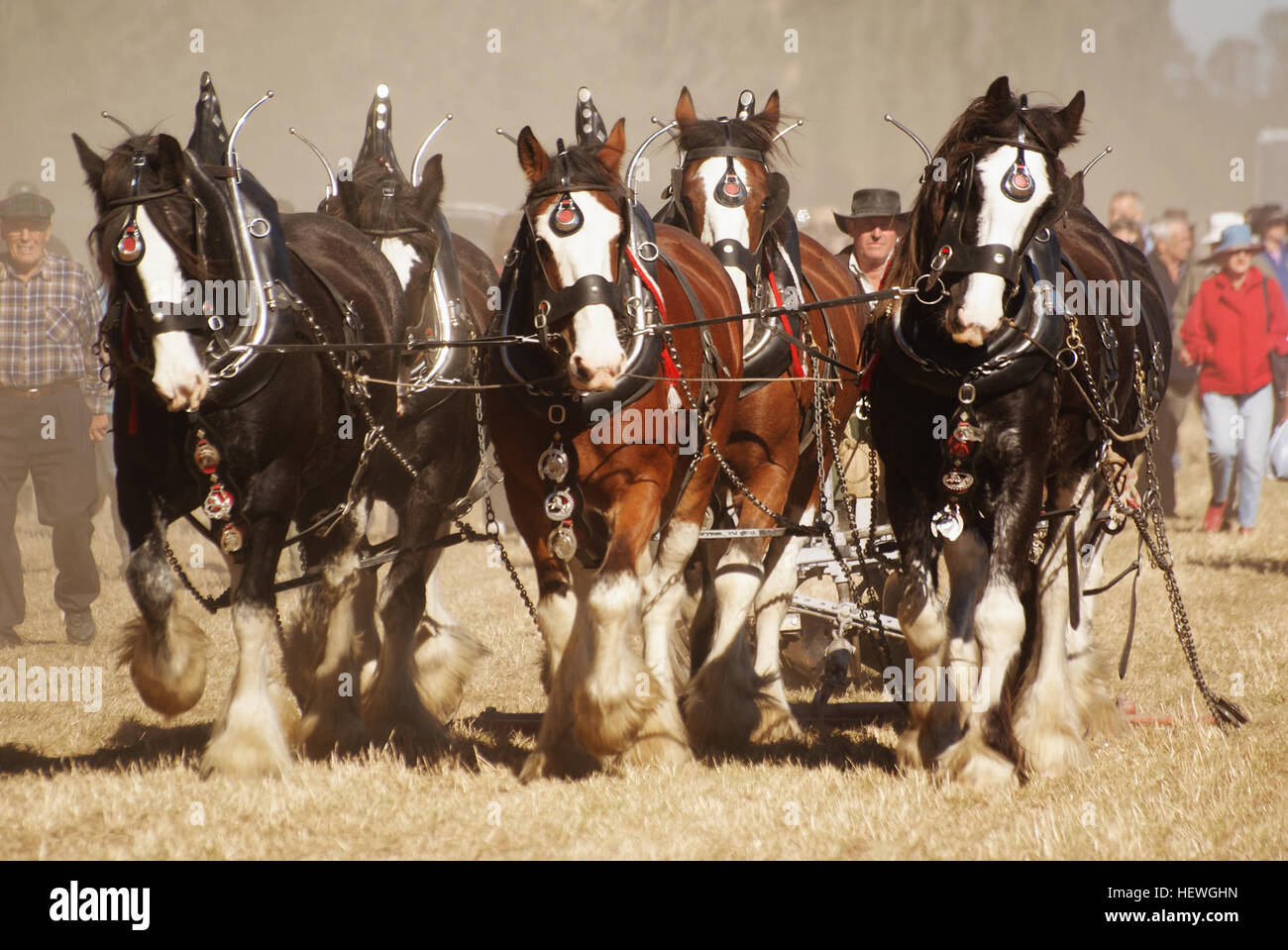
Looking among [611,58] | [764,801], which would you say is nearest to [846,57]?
[611,58]

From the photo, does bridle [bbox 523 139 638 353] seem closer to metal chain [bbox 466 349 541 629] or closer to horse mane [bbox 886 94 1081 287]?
metal chain [bbox 466 349 541 629]

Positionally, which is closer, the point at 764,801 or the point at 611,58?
the point at 764,801

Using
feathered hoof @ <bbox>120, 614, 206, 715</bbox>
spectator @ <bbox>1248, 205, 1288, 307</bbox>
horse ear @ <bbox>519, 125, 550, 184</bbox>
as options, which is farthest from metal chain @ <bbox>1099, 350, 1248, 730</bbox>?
spectator @ <bbox>1248, 205, 1288, 307</bbox>

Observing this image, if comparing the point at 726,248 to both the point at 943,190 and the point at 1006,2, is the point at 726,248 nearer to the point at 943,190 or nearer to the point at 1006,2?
the point at 943,190

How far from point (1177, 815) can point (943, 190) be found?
2.21 m

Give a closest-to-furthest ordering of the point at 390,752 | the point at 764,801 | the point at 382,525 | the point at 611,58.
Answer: the point at 764,801, the point at 390,752, the point at 382,525, the point at 611,58

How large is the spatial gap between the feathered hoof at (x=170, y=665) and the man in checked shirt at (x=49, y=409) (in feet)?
13.4

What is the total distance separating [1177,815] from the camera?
16.1ft

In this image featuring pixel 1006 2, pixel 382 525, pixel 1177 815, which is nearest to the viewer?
pixel 1177 815

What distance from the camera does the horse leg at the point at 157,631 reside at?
5.33 meters

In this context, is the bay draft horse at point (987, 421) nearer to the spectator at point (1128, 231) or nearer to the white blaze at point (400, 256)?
the white blaze at point (400, 256)

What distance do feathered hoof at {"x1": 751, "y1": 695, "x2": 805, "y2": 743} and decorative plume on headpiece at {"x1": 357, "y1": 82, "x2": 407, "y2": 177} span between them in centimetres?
289

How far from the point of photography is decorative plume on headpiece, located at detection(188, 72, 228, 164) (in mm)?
5598

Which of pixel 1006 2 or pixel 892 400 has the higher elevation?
pixel 1006 2
